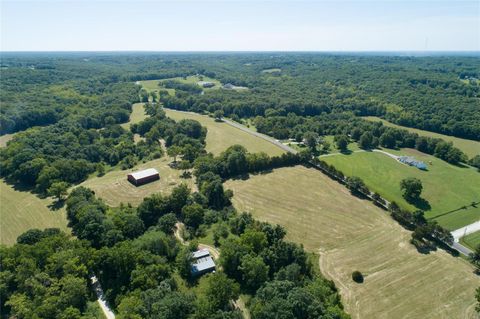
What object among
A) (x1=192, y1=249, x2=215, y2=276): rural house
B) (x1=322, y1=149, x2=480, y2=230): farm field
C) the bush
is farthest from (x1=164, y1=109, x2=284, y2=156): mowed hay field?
the bush

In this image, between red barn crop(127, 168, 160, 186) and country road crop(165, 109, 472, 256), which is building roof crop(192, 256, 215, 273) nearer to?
red barn crop(127, 168, 160, 186)

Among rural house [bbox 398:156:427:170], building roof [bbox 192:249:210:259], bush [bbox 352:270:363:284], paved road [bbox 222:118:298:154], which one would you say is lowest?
bush [bbox 352:270:363:284]

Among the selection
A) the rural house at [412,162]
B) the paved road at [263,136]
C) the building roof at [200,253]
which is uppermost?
the paved road at [263,136]

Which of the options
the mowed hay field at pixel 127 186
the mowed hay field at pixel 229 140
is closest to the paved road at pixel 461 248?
the mowed hay field at pixel 229 140

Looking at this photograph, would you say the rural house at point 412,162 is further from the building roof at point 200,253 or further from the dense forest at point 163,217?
the building roof at point 200,253

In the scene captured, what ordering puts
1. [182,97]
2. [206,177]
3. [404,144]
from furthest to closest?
[182,97], [404,144], [206,177]

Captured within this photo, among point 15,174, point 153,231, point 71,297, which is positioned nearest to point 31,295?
point 71,297

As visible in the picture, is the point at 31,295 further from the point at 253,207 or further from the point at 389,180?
the point at 389,180
